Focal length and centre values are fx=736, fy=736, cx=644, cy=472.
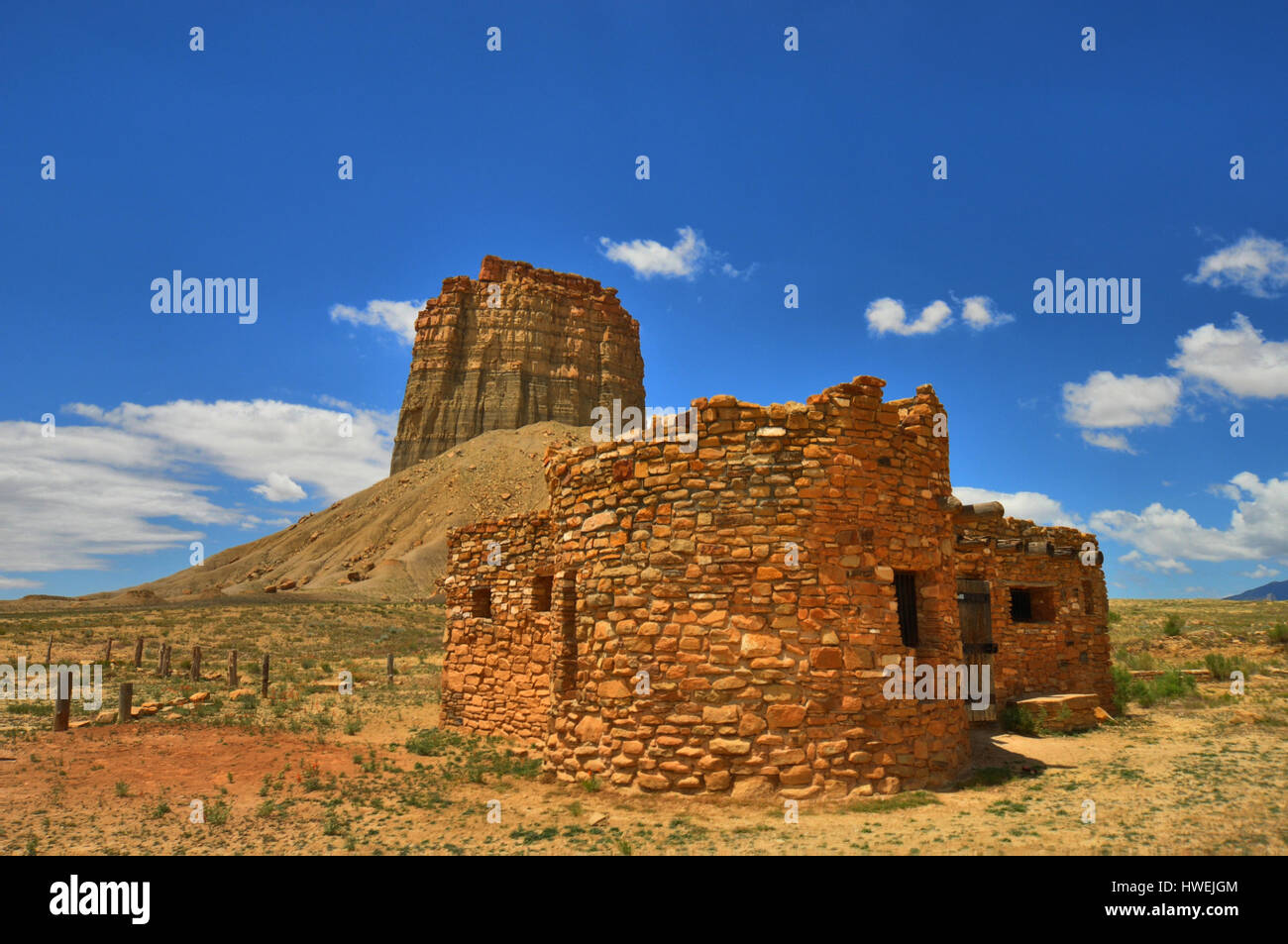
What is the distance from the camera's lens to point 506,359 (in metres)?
86.8

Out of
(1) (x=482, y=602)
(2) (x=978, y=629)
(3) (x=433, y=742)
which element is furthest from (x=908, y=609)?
(3) (x=433, y=742)

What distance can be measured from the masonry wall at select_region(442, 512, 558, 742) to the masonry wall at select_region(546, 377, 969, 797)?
2.57 m

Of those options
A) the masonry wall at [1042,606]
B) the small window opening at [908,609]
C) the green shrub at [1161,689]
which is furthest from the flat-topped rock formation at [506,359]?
the small window opening at [908,609]

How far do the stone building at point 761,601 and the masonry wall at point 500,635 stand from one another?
5.94 feet

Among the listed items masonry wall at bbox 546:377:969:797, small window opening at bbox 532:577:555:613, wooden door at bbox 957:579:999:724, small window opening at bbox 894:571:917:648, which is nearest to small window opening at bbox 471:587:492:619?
small window opening at bbox 532:577:555:613

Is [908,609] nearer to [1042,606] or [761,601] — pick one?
[761,601]

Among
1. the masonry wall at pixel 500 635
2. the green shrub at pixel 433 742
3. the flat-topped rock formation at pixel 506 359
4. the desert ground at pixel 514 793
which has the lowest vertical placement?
the green shrub at pixel 433 742

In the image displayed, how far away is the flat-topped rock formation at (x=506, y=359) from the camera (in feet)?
279

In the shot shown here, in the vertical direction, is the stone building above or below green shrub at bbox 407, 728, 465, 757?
above

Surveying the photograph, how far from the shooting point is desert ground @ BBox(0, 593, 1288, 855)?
641cm

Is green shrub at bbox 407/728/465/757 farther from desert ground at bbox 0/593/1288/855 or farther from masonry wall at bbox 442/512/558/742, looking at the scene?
masonry wall at bbox 442/512/558/742

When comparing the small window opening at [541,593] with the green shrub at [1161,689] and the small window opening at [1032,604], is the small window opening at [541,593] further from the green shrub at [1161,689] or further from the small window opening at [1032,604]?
the green shrub at [1161,689]
